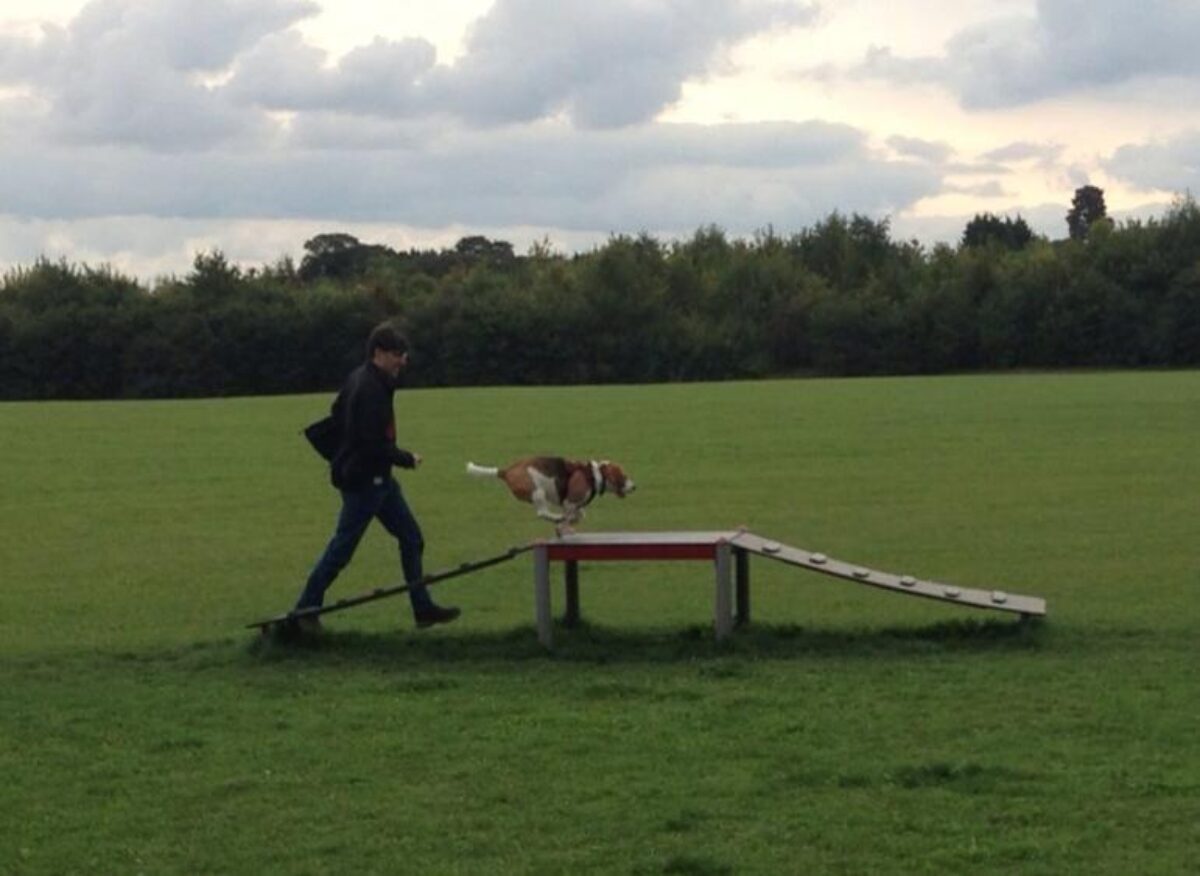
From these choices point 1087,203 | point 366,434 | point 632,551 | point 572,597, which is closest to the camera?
point 632,551

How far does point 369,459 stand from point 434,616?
121 cm

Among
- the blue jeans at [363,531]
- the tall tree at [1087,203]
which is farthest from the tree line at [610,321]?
the blue jeans at [363,531]

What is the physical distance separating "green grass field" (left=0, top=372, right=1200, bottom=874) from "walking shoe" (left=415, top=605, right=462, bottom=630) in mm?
178

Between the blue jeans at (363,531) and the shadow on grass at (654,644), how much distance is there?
301 millimetres

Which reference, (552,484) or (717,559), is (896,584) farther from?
(552,484)

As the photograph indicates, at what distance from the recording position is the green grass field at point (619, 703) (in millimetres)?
8062

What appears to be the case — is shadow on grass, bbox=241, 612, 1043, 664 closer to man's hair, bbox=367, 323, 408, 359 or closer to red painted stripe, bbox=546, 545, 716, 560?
red painted stripe, bbox=546, 545, 716, 560

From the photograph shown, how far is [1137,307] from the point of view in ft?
288

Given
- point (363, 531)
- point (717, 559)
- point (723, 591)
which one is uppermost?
point (363, 531)

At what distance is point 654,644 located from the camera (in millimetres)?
13000

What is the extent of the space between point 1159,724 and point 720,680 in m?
2.67

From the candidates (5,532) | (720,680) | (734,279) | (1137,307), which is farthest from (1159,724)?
(734,279)

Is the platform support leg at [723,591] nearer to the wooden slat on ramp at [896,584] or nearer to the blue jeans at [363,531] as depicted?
the wooden slat on ramp at [896,584]

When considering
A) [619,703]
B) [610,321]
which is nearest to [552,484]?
[619,703]
